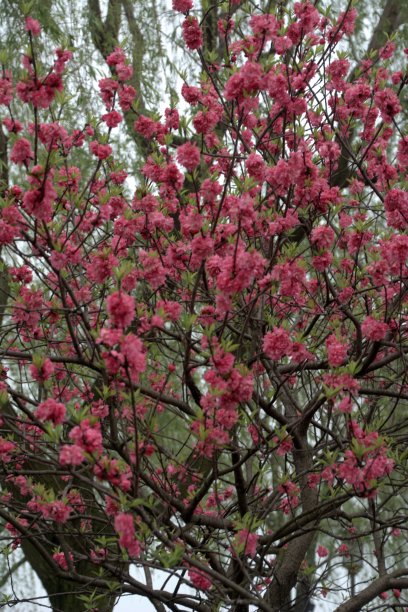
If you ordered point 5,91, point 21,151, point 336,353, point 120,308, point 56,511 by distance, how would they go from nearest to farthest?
point 120,308
point 56,511
point 21,151
point 336,353
point 5,91

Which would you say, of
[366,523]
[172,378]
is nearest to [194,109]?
[172,378]

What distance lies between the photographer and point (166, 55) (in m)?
8.00

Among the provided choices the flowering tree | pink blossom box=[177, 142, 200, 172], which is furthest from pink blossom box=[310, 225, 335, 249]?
pink blossom box=[177, 142, 200, 172]

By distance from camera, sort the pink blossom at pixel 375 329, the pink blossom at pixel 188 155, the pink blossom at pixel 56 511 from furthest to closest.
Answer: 1. the pink blossom at pixel 375 329
2. the pink blossom at pixel 188 155
3. the pink blossom at pixel 56 511

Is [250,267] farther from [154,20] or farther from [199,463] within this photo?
[154,20]

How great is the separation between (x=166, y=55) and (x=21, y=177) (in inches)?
89.2

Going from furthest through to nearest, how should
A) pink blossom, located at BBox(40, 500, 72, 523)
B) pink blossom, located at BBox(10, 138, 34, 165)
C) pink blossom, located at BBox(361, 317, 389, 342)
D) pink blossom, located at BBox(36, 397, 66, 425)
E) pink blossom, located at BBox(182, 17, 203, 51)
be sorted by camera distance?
pink blossom, located at BBox(182, 17, 203, 51), pink blossom, located at BBox(361, 317, 389, 342), pink blossom, located at BBox(10, 138, 34, 165), pink blossom, located at BBox(40, 500, 72, 523), pink blossom, located at BBox(36, 397, 66, 425)

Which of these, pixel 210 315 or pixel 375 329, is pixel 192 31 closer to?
pixel 210 315

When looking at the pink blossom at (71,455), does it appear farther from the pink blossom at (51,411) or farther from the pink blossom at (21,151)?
the pink blossom at (21,151)

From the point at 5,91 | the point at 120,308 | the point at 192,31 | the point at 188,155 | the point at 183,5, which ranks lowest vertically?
the point at 120,308

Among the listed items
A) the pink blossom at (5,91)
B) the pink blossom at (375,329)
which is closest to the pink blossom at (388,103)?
the pink blossom at (375,329)

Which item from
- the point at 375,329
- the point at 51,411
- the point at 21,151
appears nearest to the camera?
the point at 51,411

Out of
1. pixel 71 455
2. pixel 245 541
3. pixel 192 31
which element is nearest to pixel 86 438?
pixel 71 455

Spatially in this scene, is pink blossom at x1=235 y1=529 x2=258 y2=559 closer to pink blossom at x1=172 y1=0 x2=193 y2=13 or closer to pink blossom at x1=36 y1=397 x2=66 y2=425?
pink blossom at x1=36 y1=397 x2=66 y2=425
